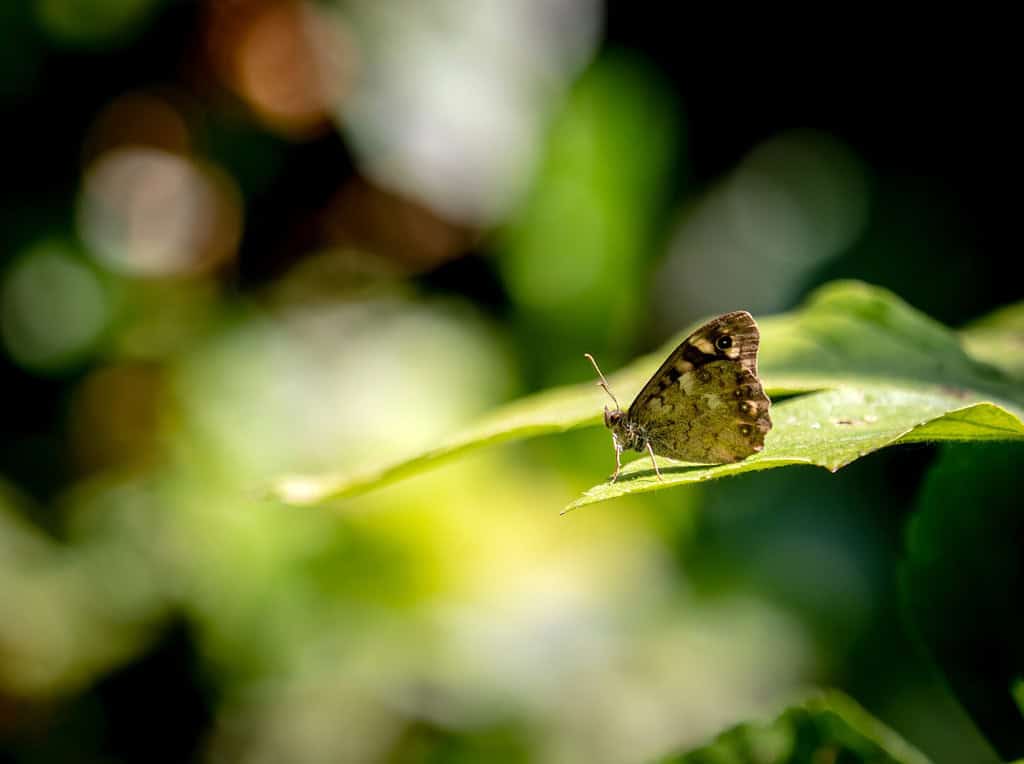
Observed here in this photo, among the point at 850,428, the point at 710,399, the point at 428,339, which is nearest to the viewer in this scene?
the point at 850,428

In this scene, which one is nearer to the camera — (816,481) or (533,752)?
(533,752)

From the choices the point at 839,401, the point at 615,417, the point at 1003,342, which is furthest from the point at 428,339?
the point at 839,401

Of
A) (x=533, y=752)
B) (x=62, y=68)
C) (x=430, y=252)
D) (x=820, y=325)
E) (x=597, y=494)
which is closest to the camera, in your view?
(x=597, y=494)

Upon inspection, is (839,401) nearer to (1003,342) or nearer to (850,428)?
(850,428)

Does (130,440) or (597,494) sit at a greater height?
(597,494)

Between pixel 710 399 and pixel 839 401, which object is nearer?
pixel 839 401

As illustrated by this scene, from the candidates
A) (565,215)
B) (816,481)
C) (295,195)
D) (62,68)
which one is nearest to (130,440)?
(295,195)

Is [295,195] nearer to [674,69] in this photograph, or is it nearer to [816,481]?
[674,69]

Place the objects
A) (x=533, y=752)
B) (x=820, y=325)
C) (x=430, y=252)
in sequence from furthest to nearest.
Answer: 1. (x=430, y=252)
2. (x=533, y=752)
3. (x=820, y=325)

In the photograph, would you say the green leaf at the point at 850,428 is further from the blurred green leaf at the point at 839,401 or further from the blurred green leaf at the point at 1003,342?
the blurred green leaf at the point at 1003,342
